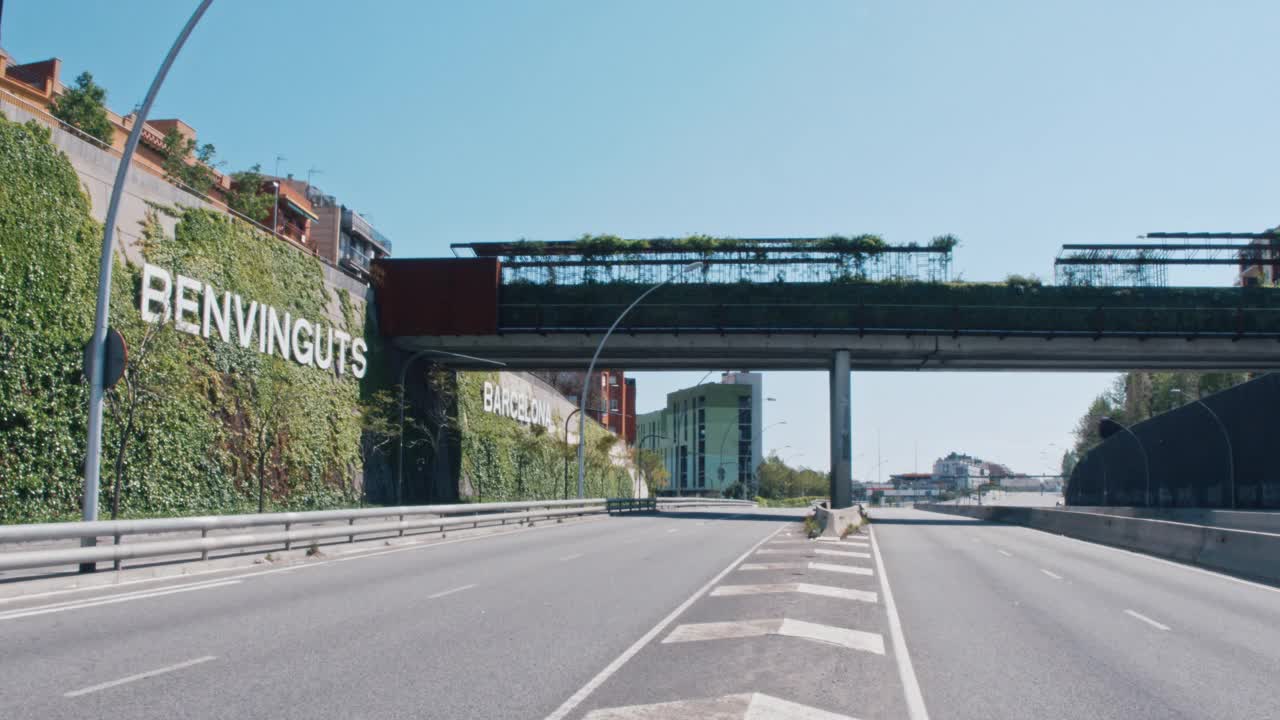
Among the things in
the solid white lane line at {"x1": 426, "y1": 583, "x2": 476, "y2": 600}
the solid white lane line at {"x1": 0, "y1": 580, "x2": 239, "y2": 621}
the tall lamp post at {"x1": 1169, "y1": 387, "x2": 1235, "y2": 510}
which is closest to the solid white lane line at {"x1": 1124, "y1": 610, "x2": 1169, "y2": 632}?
the solid white lane line at {"x1": 426, "y1": 583, "x2": 476, "y2": 600}

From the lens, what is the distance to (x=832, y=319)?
47.3m

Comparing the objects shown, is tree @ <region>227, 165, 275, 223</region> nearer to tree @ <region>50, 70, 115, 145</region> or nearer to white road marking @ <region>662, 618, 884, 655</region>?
tree @ <region>50, 70, 115, 145</region>

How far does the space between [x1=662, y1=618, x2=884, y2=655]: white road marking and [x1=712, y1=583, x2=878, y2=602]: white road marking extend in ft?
8.80

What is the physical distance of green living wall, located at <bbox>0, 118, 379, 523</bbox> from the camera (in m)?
21.8

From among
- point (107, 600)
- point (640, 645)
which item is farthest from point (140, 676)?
point (107, 600)

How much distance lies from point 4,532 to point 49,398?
11.6 m

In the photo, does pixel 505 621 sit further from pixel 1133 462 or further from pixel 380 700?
pixel 1133 462

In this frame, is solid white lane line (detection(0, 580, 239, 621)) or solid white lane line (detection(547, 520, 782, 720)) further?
solid white lane line (detection(0, 580, 239, 621))

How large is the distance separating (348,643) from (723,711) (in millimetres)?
4146

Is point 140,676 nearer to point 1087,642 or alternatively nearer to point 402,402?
point 1087,642

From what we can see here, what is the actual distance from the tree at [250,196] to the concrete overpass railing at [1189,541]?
47038 mm

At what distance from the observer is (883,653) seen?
9273 millimetres

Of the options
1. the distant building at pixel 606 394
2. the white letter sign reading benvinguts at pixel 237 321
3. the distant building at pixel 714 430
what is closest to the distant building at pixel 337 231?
the distant building at pixel 606 394

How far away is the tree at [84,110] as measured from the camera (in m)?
49.7
